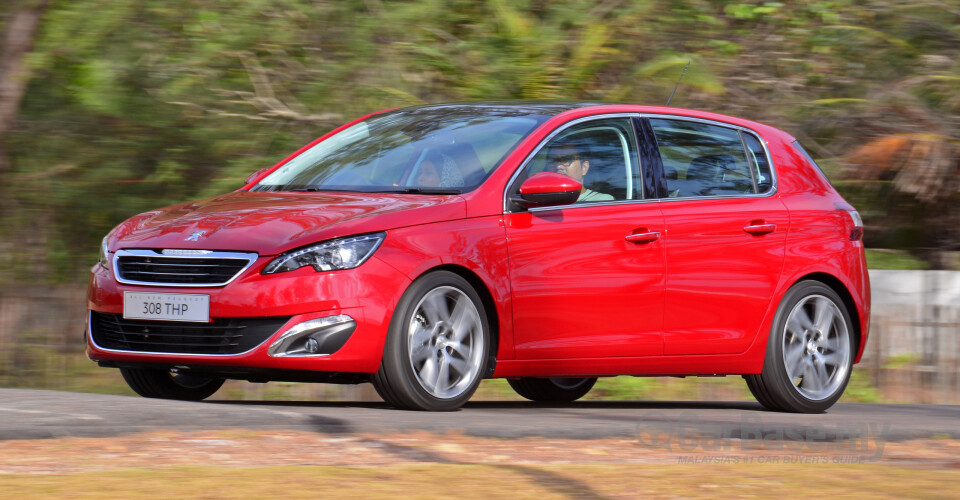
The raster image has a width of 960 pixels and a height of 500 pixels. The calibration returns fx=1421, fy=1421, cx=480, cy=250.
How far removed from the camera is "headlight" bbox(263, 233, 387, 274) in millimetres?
6629

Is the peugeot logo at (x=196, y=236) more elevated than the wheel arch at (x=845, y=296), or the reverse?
the peugeot logo at (x=196, y=236)

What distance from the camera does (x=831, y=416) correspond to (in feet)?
28.3

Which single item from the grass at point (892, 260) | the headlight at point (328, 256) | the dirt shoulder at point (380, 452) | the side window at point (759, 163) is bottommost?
the grass at point (892, 260)

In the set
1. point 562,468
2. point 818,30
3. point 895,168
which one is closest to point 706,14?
point 818,30

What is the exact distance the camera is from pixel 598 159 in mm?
8031

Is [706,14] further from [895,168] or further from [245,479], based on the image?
[245,479]

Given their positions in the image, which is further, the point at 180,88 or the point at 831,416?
the point at 180,88

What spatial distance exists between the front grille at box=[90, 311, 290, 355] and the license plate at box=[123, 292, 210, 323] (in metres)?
0.04

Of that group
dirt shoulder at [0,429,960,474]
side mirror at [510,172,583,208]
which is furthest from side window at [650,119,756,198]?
dirt shoulder at [0,429,960,474]

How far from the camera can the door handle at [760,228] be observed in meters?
8.49

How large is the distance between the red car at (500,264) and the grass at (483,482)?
151 cm

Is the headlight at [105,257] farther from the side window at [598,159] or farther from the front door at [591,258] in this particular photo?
the side window at [598,159]

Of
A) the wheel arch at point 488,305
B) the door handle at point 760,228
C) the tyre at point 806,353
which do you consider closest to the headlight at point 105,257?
the wheel arch at point 488,305

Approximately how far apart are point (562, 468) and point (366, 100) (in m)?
7.39
